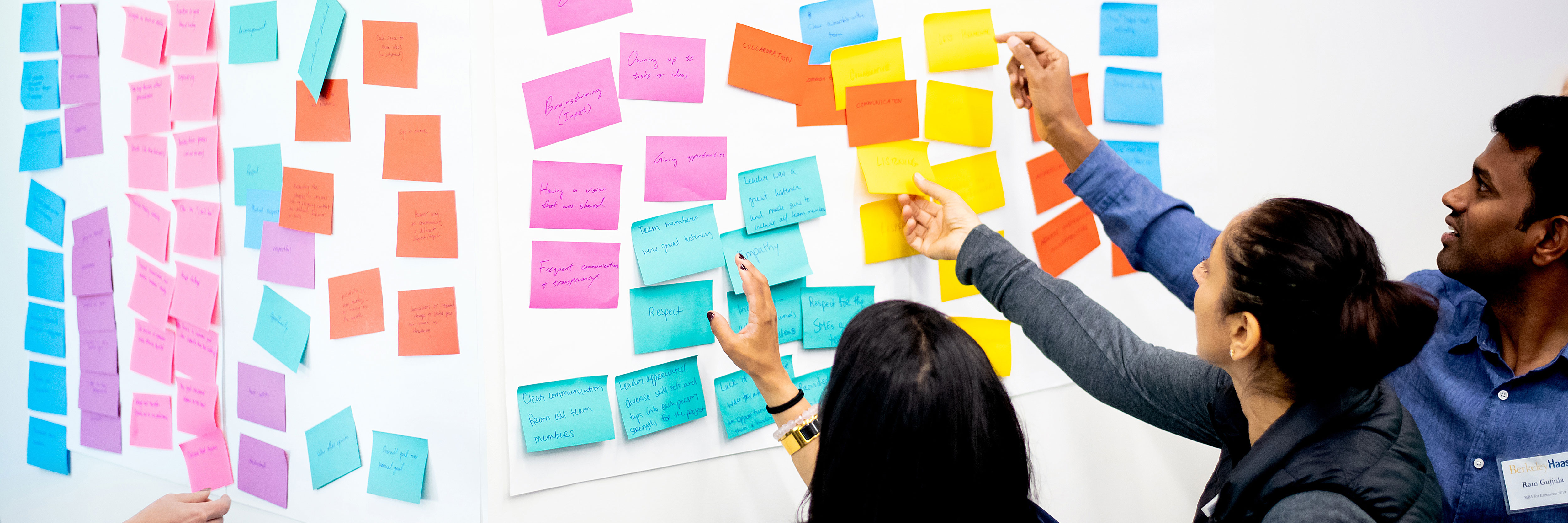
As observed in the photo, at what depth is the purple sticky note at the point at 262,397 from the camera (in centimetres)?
129

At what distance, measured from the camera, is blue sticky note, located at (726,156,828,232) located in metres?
1.21

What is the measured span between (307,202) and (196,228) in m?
0.37

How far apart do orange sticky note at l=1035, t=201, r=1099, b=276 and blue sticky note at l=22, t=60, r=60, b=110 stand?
2033mm

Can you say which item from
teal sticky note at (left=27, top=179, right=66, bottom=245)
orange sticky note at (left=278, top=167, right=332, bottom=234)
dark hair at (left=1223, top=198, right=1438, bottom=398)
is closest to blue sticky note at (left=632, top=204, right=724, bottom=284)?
orange sticky note at (left=278, top=167, right=332, bottom=234)

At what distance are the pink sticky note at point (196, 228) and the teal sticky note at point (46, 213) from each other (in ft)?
1.71

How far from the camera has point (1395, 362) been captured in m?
0.84

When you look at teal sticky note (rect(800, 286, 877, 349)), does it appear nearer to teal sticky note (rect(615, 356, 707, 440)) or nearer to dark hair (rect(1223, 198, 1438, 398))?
teal sticky note (rect(615, 356, 707, 440))

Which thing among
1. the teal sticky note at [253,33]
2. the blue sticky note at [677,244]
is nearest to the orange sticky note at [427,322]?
the blue sticky note at [677,244]

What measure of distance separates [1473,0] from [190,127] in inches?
113

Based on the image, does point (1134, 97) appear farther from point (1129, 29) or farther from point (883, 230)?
point (883, 230)

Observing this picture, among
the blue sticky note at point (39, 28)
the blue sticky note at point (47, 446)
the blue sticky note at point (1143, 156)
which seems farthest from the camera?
the blue sticky note at point (47, 446)

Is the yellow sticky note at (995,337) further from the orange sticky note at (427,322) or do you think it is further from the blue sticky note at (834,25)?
the orange sticky note at (427,322)

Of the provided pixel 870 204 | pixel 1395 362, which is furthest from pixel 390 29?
pixel 1395 362

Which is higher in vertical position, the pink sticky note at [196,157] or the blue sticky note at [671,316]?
the pink sticky note at [196,157]
